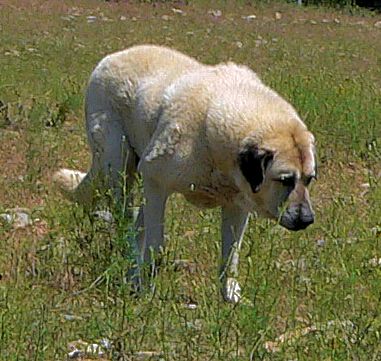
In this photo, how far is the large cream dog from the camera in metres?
5.22

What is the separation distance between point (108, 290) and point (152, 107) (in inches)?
59.1

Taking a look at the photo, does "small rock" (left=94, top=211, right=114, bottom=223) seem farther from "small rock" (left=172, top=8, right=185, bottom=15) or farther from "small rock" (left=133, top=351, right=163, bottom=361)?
"small rock" (left=172, top=8, right=185, bottom=15)

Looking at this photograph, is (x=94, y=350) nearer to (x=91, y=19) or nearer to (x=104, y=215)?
(x=104, y=215)

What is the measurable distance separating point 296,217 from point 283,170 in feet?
0.76

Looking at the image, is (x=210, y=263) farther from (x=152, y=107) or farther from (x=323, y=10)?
(x=323, y=10)

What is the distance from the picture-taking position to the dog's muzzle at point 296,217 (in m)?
5.17

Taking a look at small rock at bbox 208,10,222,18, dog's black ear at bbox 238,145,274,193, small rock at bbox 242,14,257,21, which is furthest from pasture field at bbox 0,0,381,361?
small rock at bbox 208,10,222,18

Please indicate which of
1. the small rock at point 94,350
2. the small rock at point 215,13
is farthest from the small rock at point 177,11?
the small rock at point 94,350

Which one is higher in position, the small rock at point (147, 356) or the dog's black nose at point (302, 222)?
the dog's black nose at point (302, 222)

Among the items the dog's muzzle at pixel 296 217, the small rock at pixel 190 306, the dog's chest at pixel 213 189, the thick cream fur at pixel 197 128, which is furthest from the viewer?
the dog's chest at pixel 213 189

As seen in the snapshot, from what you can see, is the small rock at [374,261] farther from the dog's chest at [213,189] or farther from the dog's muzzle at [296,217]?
the dog's chest at [213,189]

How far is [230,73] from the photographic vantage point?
5.89m

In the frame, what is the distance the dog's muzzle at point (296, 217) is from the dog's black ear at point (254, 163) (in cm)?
21

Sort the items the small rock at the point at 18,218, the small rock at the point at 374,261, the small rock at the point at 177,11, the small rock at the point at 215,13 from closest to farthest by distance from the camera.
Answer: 1. the small rock at the point at 374,261
2. the small rock at the point at 18,218
3. the small rock at the point at 177,11
4. the small rock at the point at 215,13
